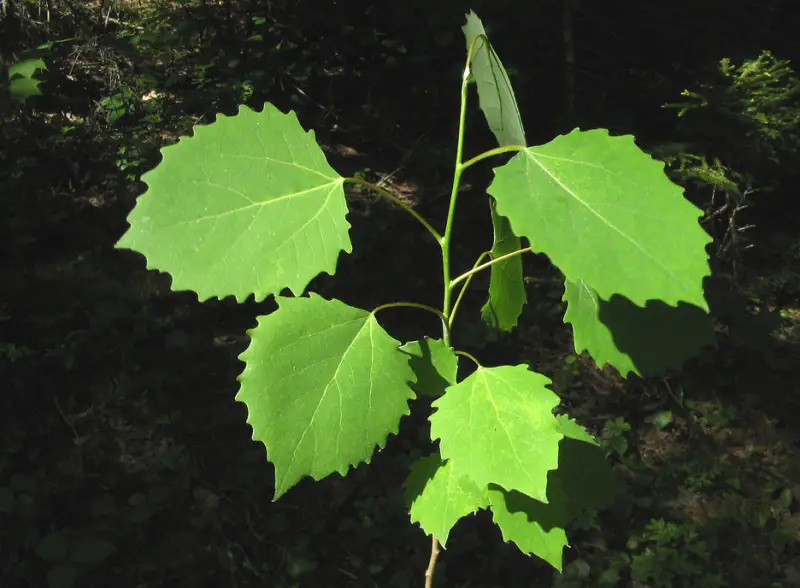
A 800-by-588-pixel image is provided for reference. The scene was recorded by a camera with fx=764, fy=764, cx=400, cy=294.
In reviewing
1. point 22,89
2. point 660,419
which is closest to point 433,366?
point 22,89

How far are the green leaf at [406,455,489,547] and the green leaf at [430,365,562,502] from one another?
14cm

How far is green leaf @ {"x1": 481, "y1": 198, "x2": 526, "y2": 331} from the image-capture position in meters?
1.12

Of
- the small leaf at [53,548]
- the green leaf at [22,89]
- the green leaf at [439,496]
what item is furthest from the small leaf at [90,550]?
the green leaf at [439,496]

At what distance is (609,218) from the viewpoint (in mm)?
757

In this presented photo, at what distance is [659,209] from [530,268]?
153 inches

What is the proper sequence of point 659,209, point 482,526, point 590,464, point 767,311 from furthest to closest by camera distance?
point 767,311, point 482,526, point 590,464, point 659,209

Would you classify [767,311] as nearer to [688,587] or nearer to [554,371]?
[554,371]

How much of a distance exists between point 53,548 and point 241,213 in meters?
2.55

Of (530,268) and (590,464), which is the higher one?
(590,464)

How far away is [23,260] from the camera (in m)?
3.99

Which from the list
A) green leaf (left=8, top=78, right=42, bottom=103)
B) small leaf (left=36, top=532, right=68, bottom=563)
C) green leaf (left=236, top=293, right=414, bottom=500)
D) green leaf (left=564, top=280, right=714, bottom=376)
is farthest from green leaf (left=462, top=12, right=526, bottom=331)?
small leaf (left=36, top=532, right=68, bottom=563)

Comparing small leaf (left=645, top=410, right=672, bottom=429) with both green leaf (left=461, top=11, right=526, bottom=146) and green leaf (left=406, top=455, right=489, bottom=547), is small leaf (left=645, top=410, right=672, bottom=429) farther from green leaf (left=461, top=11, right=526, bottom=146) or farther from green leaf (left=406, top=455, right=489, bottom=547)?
green leaf (left=461, top=11, right=526, bottom=146)

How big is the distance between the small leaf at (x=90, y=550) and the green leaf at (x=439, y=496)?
2.18 m

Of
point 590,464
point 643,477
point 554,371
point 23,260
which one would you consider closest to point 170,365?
point 23,260
